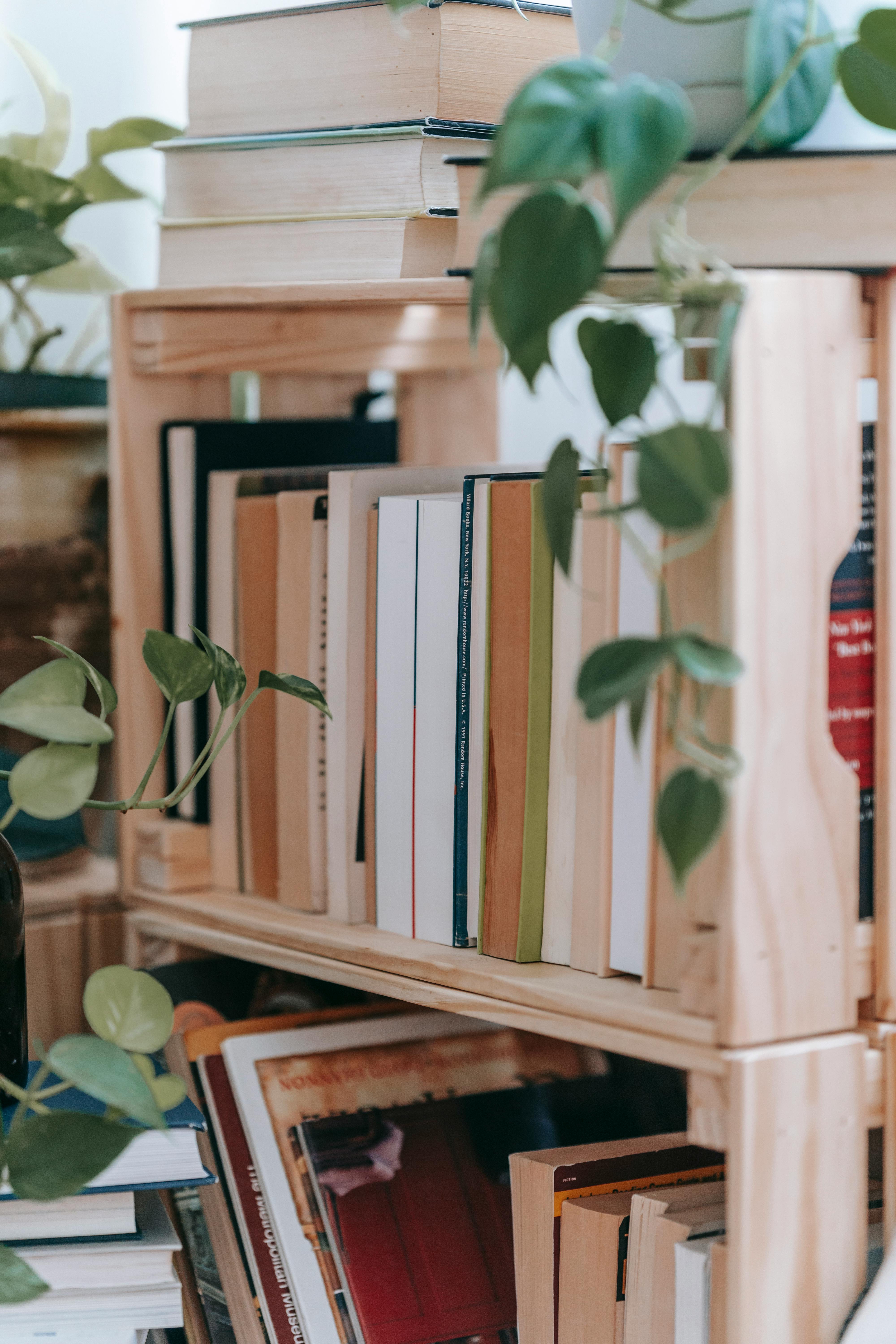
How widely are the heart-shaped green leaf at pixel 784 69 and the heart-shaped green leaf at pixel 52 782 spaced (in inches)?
18.6

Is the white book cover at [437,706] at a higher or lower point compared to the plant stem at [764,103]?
lower

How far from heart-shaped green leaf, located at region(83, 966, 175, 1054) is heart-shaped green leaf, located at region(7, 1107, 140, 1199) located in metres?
0.04

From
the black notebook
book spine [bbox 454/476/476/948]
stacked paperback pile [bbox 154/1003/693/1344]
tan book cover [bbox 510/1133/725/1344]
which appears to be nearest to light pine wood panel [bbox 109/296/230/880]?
the black notebook

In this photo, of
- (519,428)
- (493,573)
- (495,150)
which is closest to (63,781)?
(493,573)

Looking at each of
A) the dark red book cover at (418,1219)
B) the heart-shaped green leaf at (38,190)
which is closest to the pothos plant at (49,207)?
the heart-shaped green leaf at (38,190)

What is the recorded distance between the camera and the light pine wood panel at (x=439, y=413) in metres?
1.32

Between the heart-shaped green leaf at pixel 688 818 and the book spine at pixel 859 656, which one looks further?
the book spine at pixel 859 656

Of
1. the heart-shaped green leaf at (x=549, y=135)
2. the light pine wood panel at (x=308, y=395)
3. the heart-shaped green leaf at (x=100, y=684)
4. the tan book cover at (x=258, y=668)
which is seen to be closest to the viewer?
the heart-shaped green leaf at (x=549, y=135)

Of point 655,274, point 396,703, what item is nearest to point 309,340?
point 396,703

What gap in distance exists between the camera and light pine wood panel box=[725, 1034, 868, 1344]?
0.69 metres

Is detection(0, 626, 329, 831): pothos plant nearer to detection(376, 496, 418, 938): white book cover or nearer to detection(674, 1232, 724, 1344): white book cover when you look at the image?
detection(376, 496, 418, 938): white book cover

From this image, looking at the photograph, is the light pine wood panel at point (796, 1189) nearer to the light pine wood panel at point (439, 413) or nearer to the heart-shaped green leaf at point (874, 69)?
the heart-shaped green leaf at point (874, 69)

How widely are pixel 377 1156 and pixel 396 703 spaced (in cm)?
33

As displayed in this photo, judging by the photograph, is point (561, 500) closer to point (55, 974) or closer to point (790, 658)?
point (790, 658)
